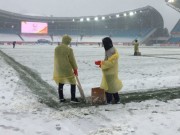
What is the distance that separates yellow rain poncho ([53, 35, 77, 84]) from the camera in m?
8.50

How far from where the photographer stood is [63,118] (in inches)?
272

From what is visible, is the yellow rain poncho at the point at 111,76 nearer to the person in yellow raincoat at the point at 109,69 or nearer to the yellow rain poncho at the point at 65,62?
the person in yellow raincoat at the point at 109,69

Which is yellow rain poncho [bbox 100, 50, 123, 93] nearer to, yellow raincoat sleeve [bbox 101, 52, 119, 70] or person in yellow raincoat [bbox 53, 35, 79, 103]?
yellow raincoat sleeve [bbox 101, 52, 119, 70]

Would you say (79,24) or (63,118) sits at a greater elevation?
(79,24)

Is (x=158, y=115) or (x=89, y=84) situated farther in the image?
(x=89, y=84)

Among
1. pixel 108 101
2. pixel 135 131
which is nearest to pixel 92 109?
pixel 108 101

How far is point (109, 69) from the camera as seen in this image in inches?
327

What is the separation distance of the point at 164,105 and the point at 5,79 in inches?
229

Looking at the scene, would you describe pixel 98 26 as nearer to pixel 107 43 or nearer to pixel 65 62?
pixel 65 62

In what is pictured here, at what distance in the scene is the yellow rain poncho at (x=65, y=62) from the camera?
850 centimetres

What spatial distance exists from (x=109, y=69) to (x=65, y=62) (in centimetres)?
116

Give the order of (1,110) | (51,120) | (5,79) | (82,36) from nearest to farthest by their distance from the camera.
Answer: (51,120) < (1,110) < (5,79) < (82,36)

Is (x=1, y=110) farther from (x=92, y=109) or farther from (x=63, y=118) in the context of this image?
(x=92, y=109)

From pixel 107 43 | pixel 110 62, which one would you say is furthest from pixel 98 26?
pixel 110 62
